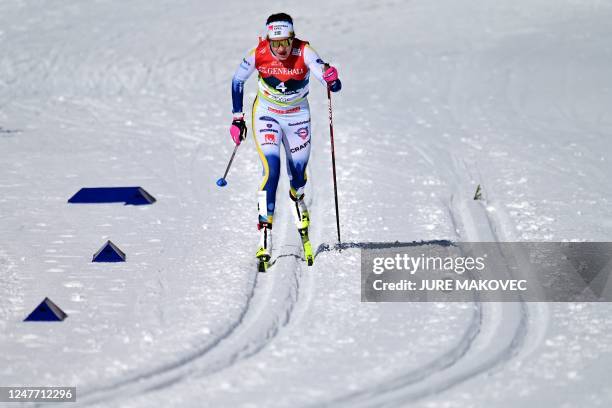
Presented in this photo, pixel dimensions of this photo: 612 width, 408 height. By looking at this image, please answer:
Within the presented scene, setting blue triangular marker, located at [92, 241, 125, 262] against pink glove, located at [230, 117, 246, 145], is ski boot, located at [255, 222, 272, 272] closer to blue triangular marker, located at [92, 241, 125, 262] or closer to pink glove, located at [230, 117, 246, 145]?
pink glove, located at [230, 117, 246, 145]

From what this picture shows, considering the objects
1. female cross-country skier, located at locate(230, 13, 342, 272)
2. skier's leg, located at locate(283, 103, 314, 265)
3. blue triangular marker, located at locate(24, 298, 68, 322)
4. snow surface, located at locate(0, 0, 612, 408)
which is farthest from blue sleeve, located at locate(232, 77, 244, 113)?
blue triangular marker, located at locate(24, 298, 68, 322)

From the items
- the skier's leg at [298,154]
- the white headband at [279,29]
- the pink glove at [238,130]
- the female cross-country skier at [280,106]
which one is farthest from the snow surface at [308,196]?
the white headband at [279,29]

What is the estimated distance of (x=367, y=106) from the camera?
15.7m

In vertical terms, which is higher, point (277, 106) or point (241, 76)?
point (241, 76)

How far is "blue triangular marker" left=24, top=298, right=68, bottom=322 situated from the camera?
338 inches

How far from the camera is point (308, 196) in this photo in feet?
40.0

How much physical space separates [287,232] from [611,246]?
3.65m

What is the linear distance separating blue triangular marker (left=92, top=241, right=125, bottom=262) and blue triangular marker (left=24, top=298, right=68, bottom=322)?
56.0 inches

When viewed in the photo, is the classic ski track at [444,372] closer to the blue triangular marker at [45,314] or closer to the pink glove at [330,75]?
the pink glove at [330,75]

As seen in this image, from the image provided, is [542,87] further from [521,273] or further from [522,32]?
[521,273]

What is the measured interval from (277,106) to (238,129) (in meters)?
0.48

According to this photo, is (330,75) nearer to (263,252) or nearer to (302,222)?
(302,222)

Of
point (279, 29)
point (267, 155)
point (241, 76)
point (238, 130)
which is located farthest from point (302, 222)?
point (279, 29)

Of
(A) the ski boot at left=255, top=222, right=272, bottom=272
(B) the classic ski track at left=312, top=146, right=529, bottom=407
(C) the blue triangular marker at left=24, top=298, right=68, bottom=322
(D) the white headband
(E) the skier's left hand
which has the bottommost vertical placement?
(B) the classic ski track at left=312, top=146, right=529, bottom=407
